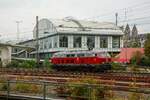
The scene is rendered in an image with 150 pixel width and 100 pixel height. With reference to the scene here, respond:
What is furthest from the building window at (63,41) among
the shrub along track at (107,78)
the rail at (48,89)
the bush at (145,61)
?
the rail at (48,89)

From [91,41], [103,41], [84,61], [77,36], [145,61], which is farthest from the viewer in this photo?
[103,41]

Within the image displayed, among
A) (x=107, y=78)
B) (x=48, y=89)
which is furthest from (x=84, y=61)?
(x=48, y=89)

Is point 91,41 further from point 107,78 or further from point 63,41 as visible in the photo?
point 107,78

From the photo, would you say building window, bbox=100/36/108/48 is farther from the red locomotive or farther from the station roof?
the red locomotive

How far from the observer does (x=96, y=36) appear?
83.0 m

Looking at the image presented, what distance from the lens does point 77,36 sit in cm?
8112

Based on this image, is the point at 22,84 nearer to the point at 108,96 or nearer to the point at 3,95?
the point at 3,95

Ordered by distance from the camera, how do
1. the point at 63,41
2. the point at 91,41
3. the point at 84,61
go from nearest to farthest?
the point at 84,61, the point at 63,41, the point at 91,41

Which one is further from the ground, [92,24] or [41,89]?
[92,24]

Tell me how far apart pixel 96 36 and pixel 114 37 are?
520cm

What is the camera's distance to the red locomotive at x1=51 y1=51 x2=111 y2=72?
133ft

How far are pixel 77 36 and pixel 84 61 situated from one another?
39539mm

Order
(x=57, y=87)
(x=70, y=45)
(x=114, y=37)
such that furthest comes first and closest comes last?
1. (x=114, y=37)
2. (x=70, y=45)
3. (x=57, y=87)

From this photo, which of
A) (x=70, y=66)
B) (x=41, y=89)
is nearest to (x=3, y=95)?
(x=41, y=89)
